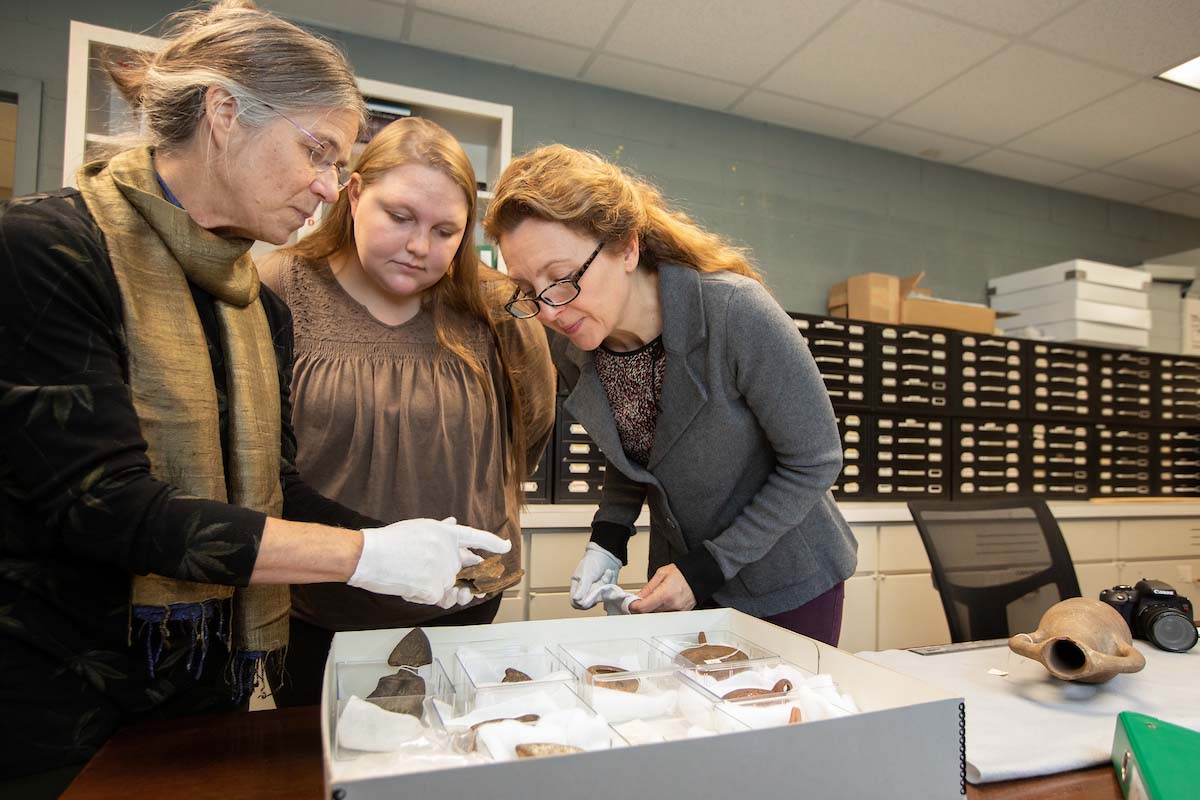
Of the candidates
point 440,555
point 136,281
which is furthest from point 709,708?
point 136,281

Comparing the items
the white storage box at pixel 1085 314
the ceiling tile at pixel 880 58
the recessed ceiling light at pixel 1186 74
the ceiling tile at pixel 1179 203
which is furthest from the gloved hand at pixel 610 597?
the ceiling tile at pixel 1179 203

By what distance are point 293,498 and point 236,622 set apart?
0.18 meters

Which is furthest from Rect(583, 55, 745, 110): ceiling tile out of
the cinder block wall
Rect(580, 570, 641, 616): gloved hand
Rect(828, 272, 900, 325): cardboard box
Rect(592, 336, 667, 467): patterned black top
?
Rect(580, 570, 641, 616): gloved hand

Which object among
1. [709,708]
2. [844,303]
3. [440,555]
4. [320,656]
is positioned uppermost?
[844,303]

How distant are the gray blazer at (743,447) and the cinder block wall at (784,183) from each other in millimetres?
2043

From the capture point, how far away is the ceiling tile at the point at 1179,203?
4047 millimetres

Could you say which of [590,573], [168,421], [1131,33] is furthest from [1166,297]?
[168,421]

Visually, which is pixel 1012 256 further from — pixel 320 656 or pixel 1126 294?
pixel 320 656

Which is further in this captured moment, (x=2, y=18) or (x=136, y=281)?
(x=2, y=18)

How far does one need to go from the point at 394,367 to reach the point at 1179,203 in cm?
477

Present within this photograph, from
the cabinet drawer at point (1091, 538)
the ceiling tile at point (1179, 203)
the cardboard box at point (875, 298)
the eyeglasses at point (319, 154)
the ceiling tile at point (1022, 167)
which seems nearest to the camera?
the eyeglasses at point (319, 154)

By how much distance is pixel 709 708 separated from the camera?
0.65 metres

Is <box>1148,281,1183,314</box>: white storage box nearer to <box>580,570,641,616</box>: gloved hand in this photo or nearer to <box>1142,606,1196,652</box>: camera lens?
<box>1142,606,1196,652</box>: camera lens

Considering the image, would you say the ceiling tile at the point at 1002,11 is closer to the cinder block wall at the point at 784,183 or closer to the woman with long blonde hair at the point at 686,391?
the cinder block wall at the point at 784,183
